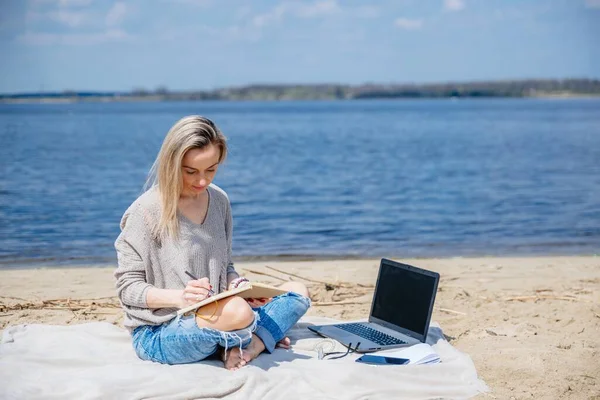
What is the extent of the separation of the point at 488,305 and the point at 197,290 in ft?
12.0

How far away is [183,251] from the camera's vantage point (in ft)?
16.9

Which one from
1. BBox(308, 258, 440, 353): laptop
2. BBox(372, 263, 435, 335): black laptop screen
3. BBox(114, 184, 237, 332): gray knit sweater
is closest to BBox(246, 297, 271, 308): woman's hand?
BBox(114, 184, 237, 332): gray knit sweater

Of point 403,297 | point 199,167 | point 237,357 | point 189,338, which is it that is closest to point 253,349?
point 237,357

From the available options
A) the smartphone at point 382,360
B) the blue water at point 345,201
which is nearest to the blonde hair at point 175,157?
the blue water at point 345,201

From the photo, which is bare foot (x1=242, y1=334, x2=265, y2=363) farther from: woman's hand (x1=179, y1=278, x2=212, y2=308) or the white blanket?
woman's hand (x1=179, y1=278, x2=212, y2=308)

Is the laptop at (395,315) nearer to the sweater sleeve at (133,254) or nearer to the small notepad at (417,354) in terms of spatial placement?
the small notepad at (417,354)

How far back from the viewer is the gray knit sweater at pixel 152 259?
508cm

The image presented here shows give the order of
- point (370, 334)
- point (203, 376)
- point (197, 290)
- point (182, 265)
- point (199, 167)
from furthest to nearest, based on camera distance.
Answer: point (370, 334) < point (182, 265) < point (199, 167) < point (203, 376) < point (197, 290)

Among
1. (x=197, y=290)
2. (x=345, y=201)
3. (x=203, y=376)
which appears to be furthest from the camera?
(x=345, y=201)

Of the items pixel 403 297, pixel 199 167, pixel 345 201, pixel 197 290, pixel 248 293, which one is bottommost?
pixel 345 201

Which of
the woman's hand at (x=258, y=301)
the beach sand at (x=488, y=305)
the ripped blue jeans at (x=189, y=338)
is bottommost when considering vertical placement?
the beach sand at (x=488, y=305)

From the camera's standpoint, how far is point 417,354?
18.0ft

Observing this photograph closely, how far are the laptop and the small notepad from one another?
0.30ft

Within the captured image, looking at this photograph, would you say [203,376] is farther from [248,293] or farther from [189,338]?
[248,293]
